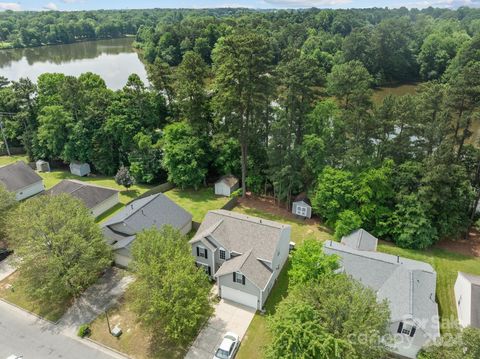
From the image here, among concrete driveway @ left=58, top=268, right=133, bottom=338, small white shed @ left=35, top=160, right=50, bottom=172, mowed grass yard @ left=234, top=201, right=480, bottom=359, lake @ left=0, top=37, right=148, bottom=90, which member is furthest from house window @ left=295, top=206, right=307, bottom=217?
lake @ left=0, top=37, right=148, bottom=90

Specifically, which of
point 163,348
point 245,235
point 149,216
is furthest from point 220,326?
point 149,216

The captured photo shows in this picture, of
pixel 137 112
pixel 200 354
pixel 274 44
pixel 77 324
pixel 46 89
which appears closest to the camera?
pixel 200 354

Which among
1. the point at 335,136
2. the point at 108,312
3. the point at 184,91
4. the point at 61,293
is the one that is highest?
the point at 184,91

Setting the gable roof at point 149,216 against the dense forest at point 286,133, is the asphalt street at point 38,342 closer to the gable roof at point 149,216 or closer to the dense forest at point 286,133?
the gable roof at point 149,216

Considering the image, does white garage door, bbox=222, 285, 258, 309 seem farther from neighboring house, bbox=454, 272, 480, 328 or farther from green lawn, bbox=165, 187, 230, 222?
neighboring house, bbox=454, 272, 480, 328

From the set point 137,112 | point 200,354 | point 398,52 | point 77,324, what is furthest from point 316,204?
point 398,52

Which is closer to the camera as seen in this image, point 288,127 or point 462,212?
point 462,212

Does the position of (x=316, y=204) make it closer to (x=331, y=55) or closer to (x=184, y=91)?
(x=184, y=91)
